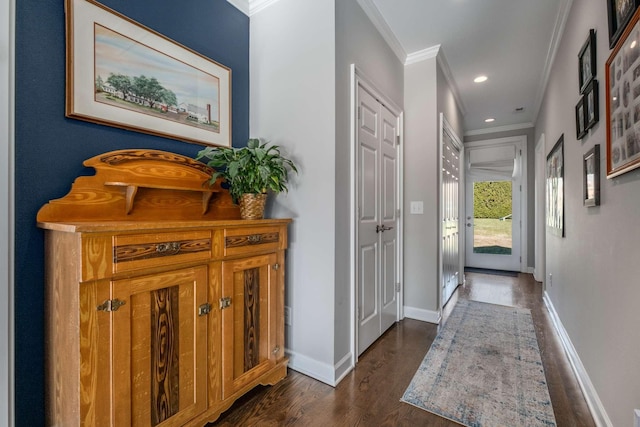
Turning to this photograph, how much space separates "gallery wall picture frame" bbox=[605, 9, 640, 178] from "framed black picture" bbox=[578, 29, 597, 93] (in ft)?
1.06

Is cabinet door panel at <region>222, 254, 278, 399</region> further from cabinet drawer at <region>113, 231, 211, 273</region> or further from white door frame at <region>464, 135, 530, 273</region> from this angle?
white door frame at <region>464, 135, 530, 273</region>

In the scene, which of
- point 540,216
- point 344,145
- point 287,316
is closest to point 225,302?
point 287,316

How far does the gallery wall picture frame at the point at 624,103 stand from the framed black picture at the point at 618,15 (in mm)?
35

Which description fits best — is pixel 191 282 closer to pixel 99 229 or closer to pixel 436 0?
pixel 99 229

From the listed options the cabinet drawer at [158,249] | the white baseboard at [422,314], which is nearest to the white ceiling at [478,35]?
the cabinet drawer at [158,249]

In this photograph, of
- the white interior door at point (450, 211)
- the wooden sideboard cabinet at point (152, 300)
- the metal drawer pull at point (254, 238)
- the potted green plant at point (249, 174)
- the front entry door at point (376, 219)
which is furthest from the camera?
the white interior door at point (450, 211)

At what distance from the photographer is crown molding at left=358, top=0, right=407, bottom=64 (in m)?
2.22

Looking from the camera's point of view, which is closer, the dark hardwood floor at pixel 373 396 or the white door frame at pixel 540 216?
the dark hardwood floor at pixel 373 396

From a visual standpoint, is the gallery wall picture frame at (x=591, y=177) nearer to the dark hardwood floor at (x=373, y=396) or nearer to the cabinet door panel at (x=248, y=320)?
the dark hardwood floor at (x=373, y=396)

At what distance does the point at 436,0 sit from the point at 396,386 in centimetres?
267

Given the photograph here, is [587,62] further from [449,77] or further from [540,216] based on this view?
[540,216]

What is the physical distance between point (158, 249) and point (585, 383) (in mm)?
2374

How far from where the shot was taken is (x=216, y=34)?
78.0 inches

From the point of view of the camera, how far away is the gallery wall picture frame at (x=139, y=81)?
1.37 meters
